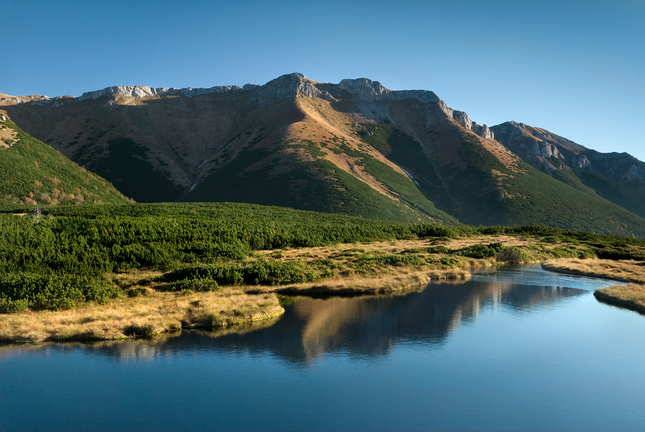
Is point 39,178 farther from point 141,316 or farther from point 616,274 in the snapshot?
point 616,274

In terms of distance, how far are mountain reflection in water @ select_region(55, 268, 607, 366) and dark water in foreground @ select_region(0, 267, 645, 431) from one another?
0.14 m

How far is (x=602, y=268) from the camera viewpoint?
4616cm

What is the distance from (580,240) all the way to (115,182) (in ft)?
419

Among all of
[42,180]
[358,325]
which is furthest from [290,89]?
[358,325]

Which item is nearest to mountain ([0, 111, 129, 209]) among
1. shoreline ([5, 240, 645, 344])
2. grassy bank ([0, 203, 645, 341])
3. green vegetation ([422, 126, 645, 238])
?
grassy bank ([0, 203, 645, 341])

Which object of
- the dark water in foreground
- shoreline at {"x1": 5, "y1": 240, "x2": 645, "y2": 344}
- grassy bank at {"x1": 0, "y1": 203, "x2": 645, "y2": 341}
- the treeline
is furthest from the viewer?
the treeline

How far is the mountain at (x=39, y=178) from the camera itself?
2886 inches

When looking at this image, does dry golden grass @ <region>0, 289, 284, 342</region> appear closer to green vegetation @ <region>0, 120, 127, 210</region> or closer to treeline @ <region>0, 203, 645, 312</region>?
treeline @ <region>0, 203, 645, 312</region>

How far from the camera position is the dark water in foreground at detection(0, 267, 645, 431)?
14773 millimetres

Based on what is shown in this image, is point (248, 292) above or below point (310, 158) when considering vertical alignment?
below

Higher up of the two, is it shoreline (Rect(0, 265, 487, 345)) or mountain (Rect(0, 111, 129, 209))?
mountain (Rect(0, 111, 129, 209))

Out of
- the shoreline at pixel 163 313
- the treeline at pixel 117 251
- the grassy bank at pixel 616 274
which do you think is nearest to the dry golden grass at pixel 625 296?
the grassy bank at pixel 616 274

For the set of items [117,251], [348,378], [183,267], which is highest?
[117,251]

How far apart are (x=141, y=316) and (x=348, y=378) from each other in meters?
12.8
